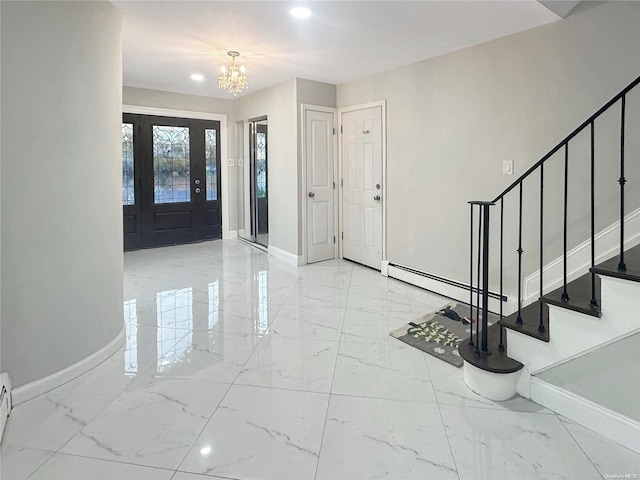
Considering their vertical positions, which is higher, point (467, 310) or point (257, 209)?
point (257, 209)

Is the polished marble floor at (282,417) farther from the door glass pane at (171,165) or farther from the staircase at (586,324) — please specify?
the door glass pane at (171,165)

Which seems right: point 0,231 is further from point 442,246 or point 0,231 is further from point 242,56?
point 442,246

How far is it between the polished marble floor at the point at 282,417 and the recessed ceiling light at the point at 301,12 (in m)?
2.37

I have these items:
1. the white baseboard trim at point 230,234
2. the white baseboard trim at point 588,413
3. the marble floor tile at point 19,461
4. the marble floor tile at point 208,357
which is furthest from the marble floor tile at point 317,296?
the white baseboard trim at point 230,234

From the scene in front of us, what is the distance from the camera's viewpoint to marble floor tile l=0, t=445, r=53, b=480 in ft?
5.57

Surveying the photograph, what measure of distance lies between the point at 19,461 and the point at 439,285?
3.50 m

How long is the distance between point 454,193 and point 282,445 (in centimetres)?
293

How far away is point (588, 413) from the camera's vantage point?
6.63 feet

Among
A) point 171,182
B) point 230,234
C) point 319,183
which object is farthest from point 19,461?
point 230,234

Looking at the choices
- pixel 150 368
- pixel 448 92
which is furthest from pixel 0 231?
pixel 448 92

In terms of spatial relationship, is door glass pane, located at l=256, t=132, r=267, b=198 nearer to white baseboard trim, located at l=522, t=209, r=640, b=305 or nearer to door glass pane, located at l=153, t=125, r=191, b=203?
door glass pane, located at l=153, t=125, r=191, b=203

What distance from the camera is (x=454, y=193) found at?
402 centimetres

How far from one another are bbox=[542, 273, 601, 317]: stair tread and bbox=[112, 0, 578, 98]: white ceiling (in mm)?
1911

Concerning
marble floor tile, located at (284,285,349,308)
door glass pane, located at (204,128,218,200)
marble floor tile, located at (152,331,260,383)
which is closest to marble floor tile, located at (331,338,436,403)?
marble floor tile, located at (152,331,260,383)
